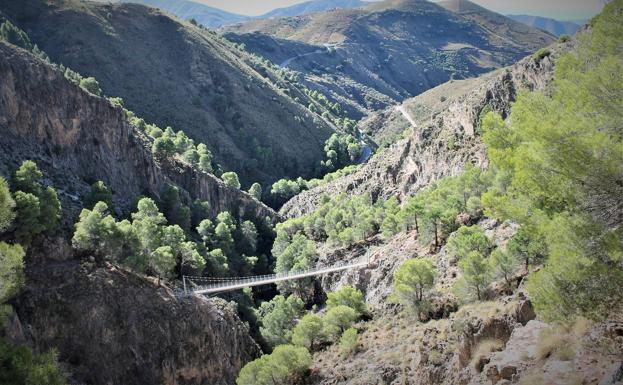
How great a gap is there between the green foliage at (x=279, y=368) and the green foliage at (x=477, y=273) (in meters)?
14.1

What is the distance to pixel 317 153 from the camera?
490 ft

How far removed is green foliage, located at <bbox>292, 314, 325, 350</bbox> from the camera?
150ft

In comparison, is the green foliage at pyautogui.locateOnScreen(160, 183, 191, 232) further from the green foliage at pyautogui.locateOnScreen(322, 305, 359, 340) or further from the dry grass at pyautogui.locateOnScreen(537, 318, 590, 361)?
the dry grass at pyautogui.locateOnScreen(537, 318, 590, 361)

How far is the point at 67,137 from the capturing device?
6556 cm

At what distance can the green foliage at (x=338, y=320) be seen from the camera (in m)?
45.1

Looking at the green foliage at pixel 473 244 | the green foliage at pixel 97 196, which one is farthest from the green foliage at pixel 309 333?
the green foliage at pixel 97 196

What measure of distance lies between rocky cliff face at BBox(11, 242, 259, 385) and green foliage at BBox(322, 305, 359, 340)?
1189 cm

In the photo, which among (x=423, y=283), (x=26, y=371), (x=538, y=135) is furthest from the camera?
(x=423, y=283)

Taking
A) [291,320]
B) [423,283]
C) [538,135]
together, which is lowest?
[291,320]

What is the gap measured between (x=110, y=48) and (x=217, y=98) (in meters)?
32.0

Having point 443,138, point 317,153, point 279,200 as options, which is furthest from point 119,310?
point 317,153

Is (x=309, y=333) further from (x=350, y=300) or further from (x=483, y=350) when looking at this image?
(x=483, y=350)

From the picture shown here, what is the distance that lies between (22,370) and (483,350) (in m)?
17.8

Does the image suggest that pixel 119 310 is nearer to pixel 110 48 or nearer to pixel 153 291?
pixel 153 291
